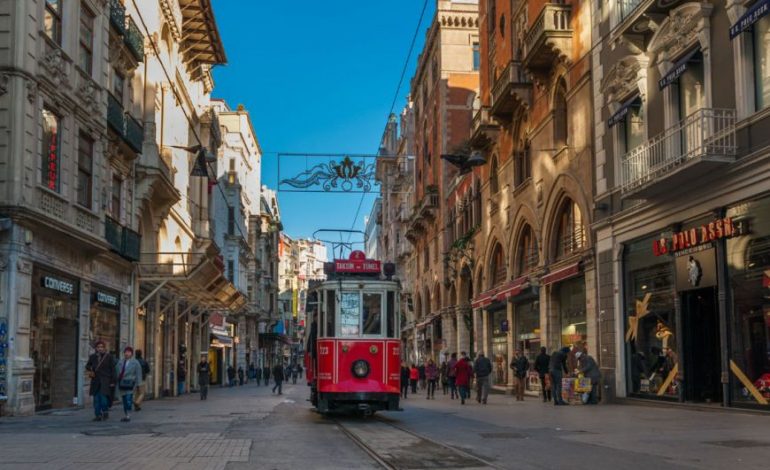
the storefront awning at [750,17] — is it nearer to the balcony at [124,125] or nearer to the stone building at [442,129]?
the balcony at [124,125]

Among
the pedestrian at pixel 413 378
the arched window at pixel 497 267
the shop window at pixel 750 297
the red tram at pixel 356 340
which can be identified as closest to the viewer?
the shop window at pixel 750 297

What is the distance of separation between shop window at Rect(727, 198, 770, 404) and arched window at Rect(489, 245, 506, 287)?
65.5 ft

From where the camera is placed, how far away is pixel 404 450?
42.5ft

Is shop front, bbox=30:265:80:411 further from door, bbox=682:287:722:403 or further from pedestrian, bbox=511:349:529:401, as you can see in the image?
door, bbox=682:287:722:403

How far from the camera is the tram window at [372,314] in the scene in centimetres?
1959

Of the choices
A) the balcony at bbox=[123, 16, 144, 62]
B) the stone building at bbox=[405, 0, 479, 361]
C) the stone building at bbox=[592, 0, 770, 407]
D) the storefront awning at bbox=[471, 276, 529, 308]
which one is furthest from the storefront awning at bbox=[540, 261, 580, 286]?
the stone building at bbox=[405, 0, 479, 361]

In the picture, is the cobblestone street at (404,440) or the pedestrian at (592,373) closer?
the cobblestone street at (404,440)

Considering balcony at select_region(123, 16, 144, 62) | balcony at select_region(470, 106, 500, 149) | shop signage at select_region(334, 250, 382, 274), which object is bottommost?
shop signage at select_region(334, 250, 382, 274)

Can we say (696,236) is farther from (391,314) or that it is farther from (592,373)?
(391,314)

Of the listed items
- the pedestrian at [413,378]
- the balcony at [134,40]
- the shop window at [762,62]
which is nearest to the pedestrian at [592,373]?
the shop window at [762,62]

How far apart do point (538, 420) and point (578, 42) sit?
1321 centimetres

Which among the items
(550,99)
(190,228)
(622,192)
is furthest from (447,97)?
(622,192)

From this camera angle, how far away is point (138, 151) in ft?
95.6

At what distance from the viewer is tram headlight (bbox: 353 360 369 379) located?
1919 centimetres
